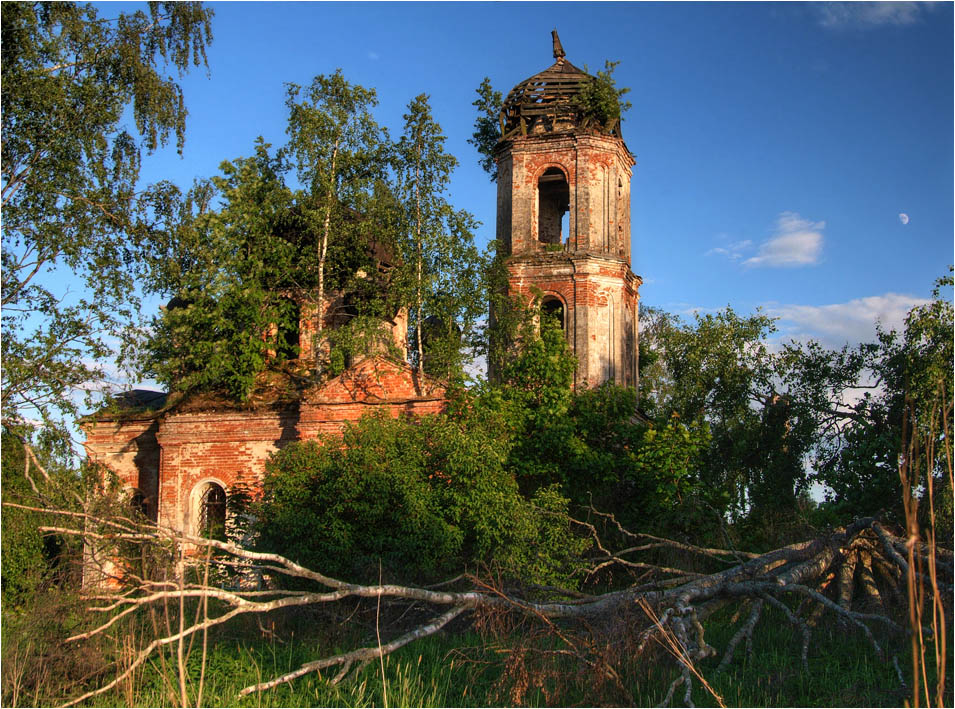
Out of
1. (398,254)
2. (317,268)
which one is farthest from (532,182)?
(317,268)

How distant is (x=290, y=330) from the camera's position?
19.4 m

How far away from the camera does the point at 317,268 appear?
19781mm

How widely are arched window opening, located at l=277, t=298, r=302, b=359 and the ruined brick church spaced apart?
31 cm

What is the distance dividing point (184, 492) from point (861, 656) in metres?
13.7

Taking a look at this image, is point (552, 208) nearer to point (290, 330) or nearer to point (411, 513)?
point (290, 330)

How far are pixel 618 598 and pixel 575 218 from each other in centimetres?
1311

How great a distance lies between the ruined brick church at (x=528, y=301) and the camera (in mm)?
17344

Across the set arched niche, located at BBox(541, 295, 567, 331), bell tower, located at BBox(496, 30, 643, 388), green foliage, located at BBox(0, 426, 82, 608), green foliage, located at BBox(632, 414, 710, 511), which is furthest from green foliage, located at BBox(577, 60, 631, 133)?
green foliage, located at BBox(0, 426, 82, 608)

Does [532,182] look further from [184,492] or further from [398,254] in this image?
[184,492]

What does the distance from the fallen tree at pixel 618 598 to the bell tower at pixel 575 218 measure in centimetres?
911

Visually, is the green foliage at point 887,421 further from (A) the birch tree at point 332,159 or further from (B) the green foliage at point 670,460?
(A) the birch tree at point 332,159

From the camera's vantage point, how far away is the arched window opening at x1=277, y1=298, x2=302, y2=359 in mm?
18875

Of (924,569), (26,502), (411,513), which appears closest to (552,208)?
(411,513)

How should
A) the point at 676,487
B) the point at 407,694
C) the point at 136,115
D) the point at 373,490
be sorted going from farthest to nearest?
the point at 136,115 → the point at 676,487 → the point at 373,490 → the point at 407,694
